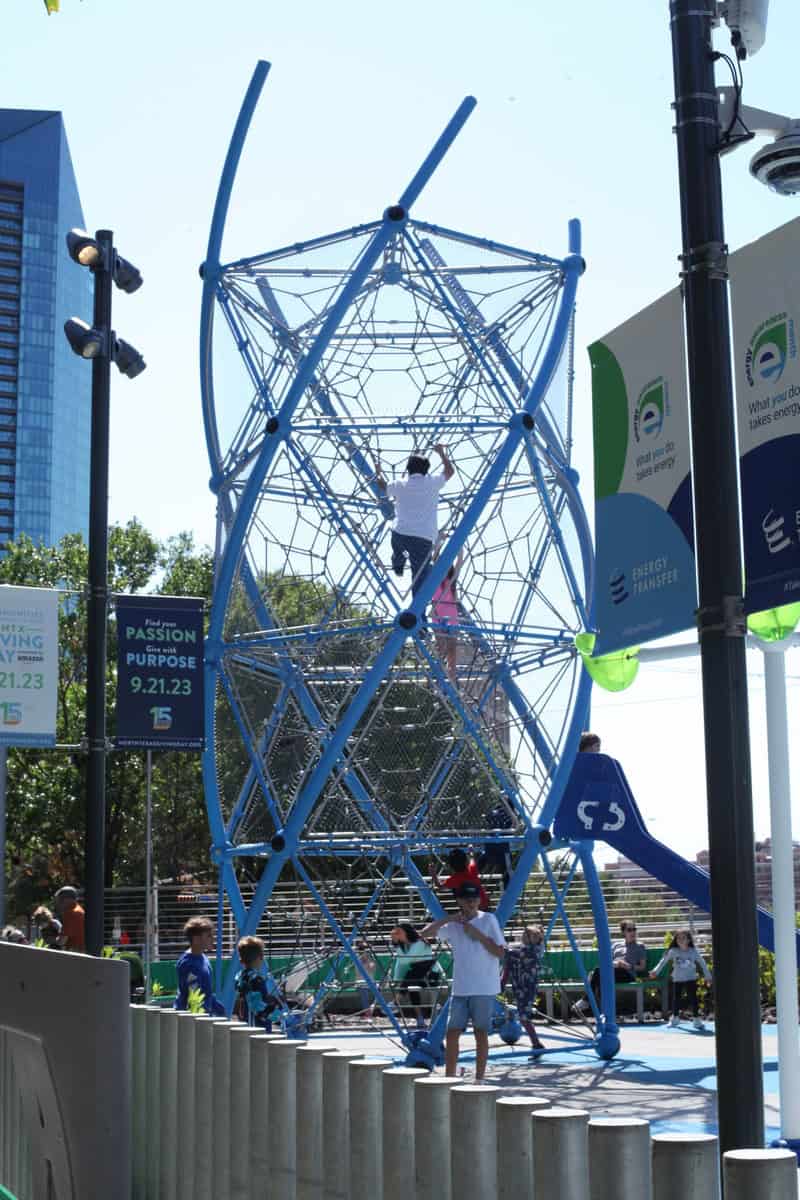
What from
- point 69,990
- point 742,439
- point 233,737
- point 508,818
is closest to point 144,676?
point 233,737

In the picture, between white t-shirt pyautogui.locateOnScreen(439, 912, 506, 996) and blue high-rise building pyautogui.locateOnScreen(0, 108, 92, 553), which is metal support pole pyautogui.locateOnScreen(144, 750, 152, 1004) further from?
blue high-rise building pyautogui.locateOnScreen(0, 108, 92, 553)

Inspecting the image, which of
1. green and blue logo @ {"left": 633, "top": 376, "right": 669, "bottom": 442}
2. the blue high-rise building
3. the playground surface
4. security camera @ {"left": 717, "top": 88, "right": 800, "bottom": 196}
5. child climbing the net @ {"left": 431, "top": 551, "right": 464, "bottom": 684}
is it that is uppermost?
the blue high-rise building

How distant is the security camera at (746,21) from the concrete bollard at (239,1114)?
363cm

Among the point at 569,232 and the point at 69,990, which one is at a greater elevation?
the point at 569,232

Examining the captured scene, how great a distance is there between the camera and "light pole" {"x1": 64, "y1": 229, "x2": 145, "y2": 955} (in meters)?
12.4

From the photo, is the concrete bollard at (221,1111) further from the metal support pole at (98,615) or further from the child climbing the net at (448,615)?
the child climbing the net at (448,615)

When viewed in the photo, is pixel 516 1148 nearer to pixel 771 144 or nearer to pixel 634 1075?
pixel 771 144

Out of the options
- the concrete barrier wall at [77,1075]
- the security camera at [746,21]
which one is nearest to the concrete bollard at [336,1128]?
the concrete barrier wall at [77,1075]

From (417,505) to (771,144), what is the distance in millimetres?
8502

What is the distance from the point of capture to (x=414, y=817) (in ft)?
52.8

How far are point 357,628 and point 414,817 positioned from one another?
2.61m

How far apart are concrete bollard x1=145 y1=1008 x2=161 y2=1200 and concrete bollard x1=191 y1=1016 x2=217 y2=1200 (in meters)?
0.38

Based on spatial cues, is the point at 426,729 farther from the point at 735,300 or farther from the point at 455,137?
the point at 735,300

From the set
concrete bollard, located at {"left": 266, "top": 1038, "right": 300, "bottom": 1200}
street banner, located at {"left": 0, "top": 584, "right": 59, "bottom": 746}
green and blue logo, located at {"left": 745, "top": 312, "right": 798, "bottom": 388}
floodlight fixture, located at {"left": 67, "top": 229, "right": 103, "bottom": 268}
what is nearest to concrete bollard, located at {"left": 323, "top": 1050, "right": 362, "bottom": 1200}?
concrete bollard, located at {"left": 266, "top": 1038, "right": 300, "bottom": 1200}
